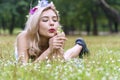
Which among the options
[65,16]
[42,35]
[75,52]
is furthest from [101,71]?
[65,16]

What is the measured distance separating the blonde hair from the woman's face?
0.09 meters

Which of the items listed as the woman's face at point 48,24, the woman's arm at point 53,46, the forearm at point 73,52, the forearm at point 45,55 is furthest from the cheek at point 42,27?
the forearm at point 73,52

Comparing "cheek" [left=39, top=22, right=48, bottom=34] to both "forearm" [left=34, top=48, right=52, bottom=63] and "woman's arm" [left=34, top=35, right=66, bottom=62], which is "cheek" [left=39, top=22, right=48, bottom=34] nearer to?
"woman's arm" [left=34, top=35, right=66, bottom=62]

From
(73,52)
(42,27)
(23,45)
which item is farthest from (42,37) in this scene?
(73,52)

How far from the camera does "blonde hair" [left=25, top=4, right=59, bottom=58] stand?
6.89 meters

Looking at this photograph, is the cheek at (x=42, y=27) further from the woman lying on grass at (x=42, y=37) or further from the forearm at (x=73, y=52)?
the forearm at (x=73, y=52)

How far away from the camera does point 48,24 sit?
6.94 m

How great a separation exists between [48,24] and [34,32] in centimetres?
28

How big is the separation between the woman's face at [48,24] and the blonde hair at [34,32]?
3.4 inches

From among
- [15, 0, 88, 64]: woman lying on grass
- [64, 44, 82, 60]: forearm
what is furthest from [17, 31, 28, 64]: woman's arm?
[64, 44, 82, 60]: forearm

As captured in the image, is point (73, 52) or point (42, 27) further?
point (73, 52)

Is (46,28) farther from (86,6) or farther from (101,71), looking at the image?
(86,6)

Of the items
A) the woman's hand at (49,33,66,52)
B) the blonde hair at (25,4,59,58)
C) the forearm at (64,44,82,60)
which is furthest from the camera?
the forearm at (64,44,82,60)

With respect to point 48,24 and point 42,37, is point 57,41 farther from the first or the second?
point 42,37
